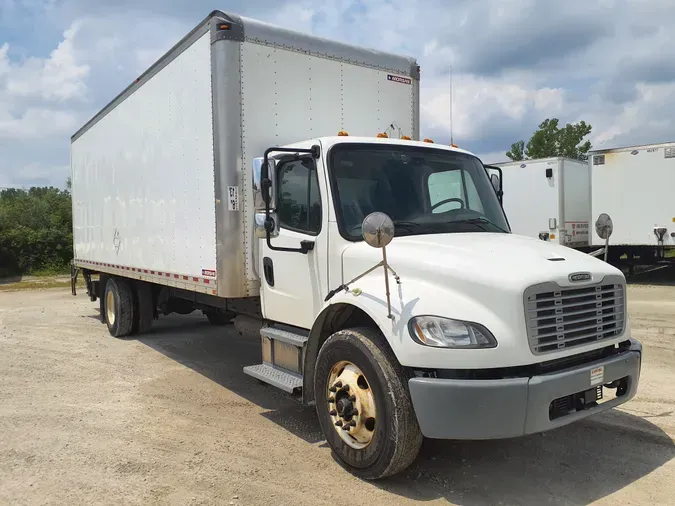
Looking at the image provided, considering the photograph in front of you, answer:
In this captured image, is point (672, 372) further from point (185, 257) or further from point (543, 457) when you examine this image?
point (185, 257)

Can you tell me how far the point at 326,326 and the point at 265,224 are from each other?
1.06m

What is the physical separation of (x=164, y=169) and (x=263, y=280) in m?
2.33

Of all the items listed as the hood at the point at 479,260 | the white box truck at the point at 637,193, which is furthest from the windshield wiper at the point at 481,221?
the white box truck at the point at 637,193

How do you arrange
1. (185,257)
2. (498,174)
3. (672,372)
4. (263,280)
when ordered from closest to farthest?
1. (263,280)
2. (498,174)
3. (185,257)
4. (672,372)

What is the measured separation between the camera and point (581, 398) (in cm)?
394

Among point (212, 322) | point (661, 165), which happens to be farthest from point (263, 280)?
point (661, 165)

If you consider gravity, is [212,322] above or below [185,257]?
below

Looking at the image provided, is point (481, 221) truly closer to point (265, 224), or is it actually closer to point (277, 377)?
point (265, 224)

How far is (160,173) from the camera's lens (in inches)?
280

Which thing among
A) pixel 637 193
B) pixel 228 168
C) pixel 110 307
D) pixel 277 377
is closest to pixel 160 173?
pixel 228 168

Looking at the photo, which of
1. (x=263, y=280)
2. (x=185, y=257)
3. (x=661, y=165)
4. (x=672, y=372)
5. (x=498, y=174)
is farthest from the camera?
(x=661, y=165)

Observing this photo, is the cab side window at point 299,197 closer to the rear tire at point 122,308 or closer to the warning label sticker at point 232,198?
the warning label sticker at point 232,198

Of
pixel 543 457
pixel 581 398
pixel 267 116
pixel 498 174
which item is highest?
pixel 267 116

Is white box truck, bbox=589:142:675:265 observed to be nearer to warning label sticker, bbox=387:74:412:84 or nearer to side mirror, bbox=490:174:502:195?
warning label sticker, bbox=387:74:412:84
